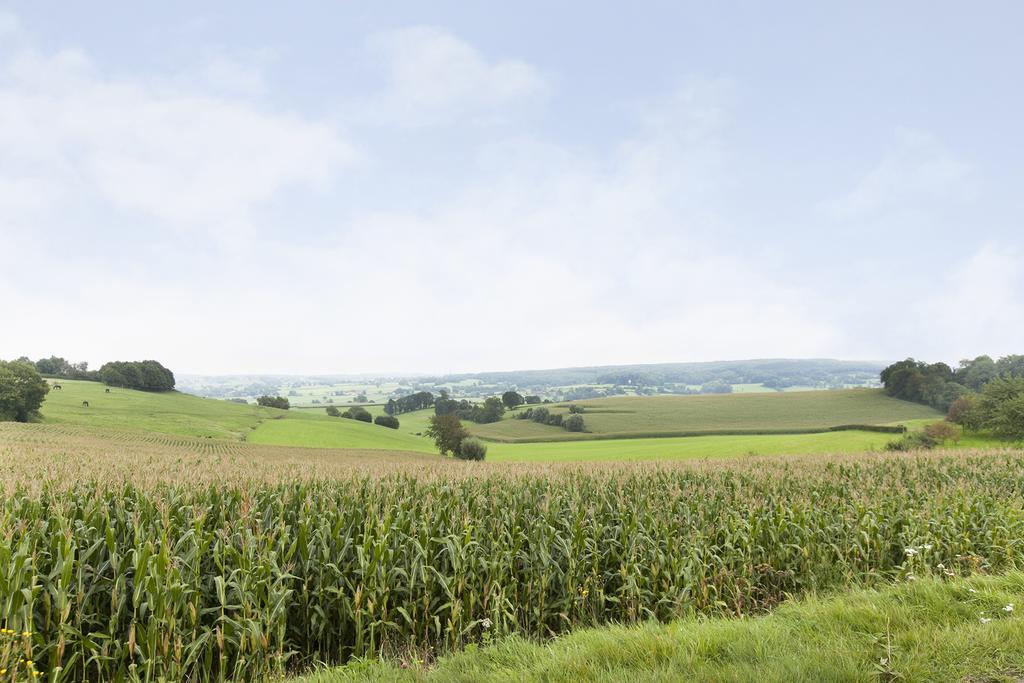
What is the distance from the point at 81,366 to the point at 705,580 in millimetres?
181791

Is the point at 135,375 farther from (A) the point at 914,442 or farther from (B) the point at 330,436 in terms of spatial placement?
(A) the point at 914,442

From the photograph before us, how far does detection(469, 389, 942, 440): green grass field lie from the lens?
82.1 metres

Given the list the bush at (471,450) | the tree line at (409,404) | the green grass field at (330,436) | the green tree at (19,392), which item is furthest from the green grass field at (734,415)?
the green tree at (19,392)

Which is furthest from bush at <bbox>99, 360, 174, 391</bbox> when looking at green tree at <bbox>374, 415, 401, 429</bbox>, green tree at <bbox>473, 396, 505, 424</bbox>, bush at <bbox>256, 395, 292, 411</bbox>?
green tree at <bbox>473, 396, 505, 424</bbox>

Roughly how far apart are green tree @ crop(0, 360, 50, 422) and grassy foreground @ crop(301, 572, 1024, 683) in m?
84.4

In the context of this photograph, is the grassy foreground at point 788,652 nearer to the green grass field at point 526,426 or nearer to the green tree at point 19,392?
the green grass field at point 526,426

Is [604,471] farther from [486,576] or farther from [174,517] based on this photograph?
[174,517]

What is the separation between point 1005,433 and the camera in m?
52.8

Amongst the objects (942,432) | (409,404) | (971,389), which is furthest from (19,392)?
(971,389)

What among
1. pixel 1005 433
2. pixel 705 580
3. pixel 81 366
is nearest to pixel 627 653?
pixel 705 580

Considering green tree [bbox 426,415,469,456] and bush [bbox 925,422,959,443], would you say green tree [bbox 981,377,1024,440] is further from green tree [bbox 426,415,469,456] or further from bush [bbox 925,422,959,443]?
green tree [bbox 426,415,469,456]

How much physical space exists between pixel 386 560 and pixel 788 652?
4.88 metres

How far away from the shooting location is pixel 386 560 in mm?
6699

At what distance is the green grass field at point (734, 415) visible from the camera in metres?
82.1
